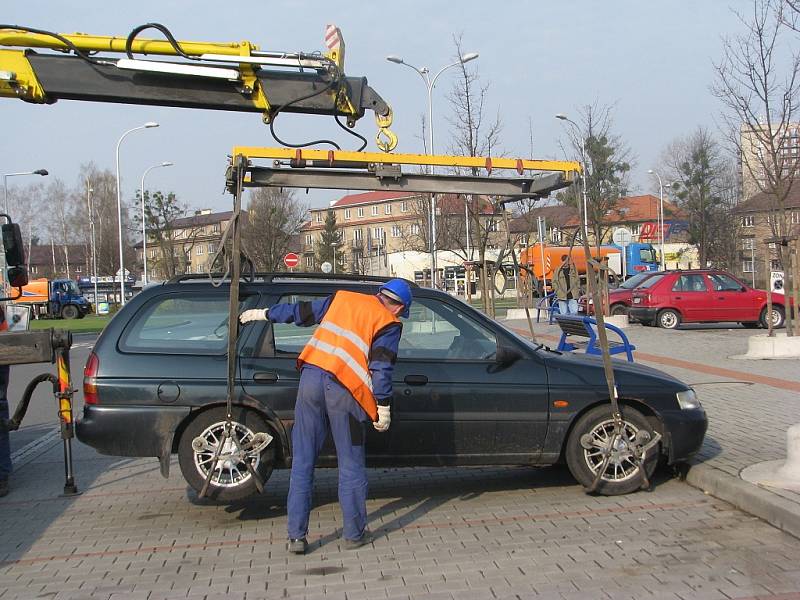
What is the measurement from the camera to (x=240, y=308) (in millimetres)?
6230

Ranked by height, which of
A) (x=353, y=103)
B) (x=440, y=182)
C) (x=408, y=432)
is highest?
(x=353, y=103)

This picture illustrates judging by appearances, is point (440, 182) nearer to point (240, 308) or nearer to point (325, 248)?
point (240, 308)

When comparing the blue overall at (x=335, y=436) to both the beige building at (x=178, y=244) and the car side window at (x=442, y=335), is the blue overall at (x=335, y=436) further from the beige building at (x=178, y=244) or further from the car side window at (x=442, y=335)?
the beige building at (x=178, y=244)

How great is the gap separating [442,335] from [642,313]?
54.6 feet

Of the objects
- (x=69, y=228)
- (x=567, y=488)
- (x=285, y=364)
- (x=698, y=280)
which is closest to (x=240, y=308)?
(x=285, y=364)

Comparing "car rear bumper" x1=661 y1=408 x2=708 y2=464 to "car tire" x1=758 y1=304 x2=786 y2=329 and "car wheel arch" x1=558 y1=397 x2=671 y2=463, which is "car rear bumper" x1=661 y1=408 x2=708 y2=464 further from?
"car tire" x1=758 y1=304 x2=786 y2=329

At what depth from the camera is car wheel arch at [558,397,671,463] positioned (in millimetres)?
6223

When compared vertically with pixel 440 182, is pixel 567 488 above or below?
below

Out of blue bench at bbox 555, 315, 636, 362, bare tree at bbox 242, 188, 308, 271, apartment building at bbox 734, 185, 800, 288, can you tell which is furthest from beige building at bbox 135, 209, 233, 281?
blue bench at bbox 555, 315, 636, 362

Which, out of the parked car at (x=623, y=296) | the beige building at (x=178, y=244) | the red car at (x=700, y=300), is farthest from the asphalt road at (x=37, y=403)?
the red car at (x=700, y=300)

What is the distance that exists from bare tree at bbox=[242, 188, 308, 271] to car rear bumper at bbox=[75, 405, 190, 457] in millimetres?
32511

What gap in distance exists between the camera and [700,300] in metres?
21.5

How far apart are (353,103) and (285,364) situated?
2.19 m

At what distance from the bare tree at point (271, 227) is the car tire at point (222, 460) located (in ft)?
107
